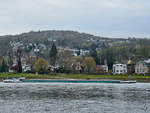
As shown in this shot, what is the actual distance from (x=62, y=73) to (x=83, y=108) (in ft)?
359

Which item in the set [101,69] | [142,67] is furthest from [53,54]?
[142,67]

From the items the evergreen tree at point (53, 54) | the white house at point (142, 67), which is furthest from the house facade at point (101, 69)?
the evergreen tree at point (53, 54)

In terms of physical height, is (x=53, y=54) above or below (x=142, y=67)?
above

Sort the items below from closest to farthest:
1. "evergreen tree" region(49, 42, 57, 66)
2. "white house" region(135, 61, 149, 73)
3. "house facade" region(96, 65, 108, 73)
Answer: "white house" region(135, 61, 149, 73)
"house facade" region(96, 65, 108, 73)
"evergreen tree" region(49, 42, 57, 66)

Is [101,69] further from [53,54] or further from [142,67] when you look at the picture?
[53,54]

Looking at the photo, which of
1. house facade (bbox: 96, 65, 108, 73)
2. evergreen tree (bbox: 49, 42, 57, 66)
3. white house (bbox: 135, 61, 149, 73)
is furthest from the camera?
evergreen tree (bbox: 49, 42, 57, 66)

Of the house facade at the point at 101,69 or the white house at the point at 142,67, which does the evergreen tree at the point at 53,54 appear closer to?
the house facade at the point at 101,69

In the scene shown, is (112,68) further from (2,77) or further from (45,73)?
(2,77)

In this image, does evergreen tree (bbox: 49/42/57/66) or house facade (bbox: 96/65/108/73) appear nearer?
house facade (bbox: 96/65/108/73)

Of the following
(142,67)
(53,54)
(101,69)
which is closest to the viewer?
(142,67)

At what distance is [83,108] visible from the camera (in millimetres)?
42406

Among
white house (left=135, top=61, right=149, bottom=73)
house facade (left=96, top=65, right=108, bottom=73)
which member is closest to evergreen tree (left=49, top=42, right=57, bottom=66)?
house facade (left=96, top=65, right=108, bottom=73)

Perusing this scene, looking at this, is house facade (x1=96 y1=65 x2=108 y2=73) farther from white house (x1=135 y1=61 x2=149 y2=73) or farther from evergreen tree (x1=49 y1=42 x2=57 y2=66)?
evergreen tree (x1=49 y1=42 x2=57 y2=66)

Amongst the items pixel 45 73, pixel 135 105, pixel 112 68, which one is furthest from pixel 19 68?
pixel 135 105
